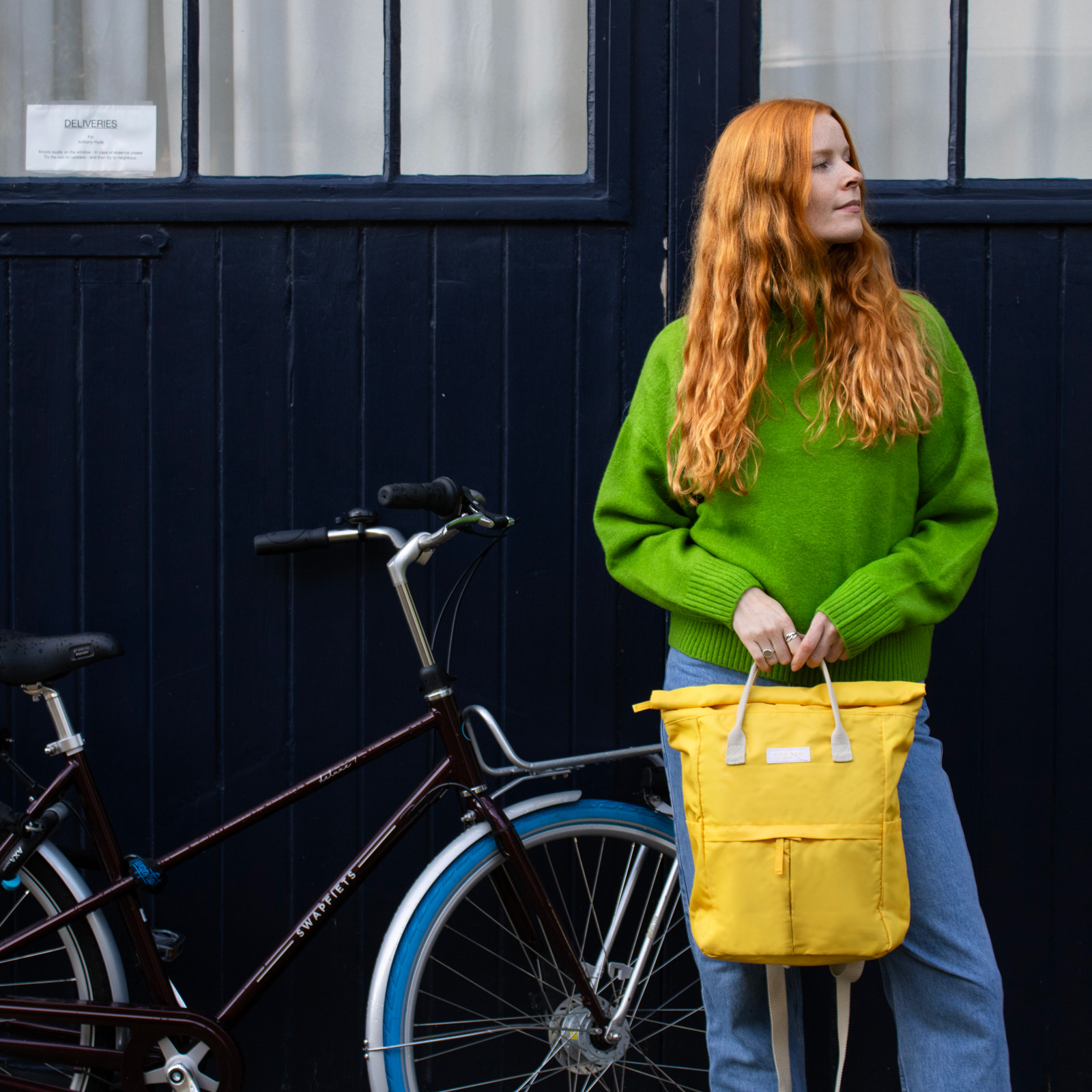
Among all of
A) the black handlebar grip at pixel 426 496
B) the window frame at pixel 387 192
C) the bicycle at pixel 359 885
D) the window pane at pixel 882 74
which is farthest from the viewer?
the window pane at pixel 882 74

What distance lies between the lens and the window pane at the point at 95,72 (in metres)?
2.37

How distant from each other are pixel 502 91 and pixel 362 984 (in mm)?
2068

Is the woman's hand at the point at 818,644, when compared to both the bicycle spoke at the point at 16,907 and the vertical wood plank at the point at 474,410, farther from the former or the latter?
the bicycle spoke at the point at 16,907

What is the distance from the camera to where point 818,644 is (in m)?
1.58

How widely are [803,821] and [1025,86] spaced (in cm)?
186

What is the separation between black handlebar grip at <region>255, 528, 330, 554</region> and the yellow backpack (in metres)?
0.87

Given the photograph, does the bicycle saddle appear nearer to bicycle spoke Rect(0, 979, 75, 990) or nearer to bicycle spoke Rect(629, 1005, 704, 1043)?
bicycle spoke Rect(0, 979, 75, 990)

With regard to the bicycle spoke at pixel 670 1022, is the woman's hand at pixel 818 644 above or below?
above

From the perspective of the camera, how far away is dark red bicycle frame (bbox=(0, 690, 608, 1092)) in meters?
1.94

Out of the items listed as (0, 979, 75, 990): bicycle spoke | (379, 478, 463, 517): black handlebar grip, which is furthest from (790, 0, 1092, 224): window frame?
(0, 979, 75, 990): bicycle spoke

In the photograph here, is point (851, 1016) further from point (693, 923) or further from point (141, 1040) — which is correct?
point (141, 1040)

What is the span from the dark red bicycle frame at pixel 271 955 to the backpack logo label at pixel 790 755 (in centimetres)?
63

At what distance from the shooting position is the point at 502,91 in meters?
2.40

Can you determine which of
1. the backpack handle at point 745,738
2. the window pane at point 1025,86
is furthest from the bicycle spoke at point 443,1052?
the window pane at point 1025,86
